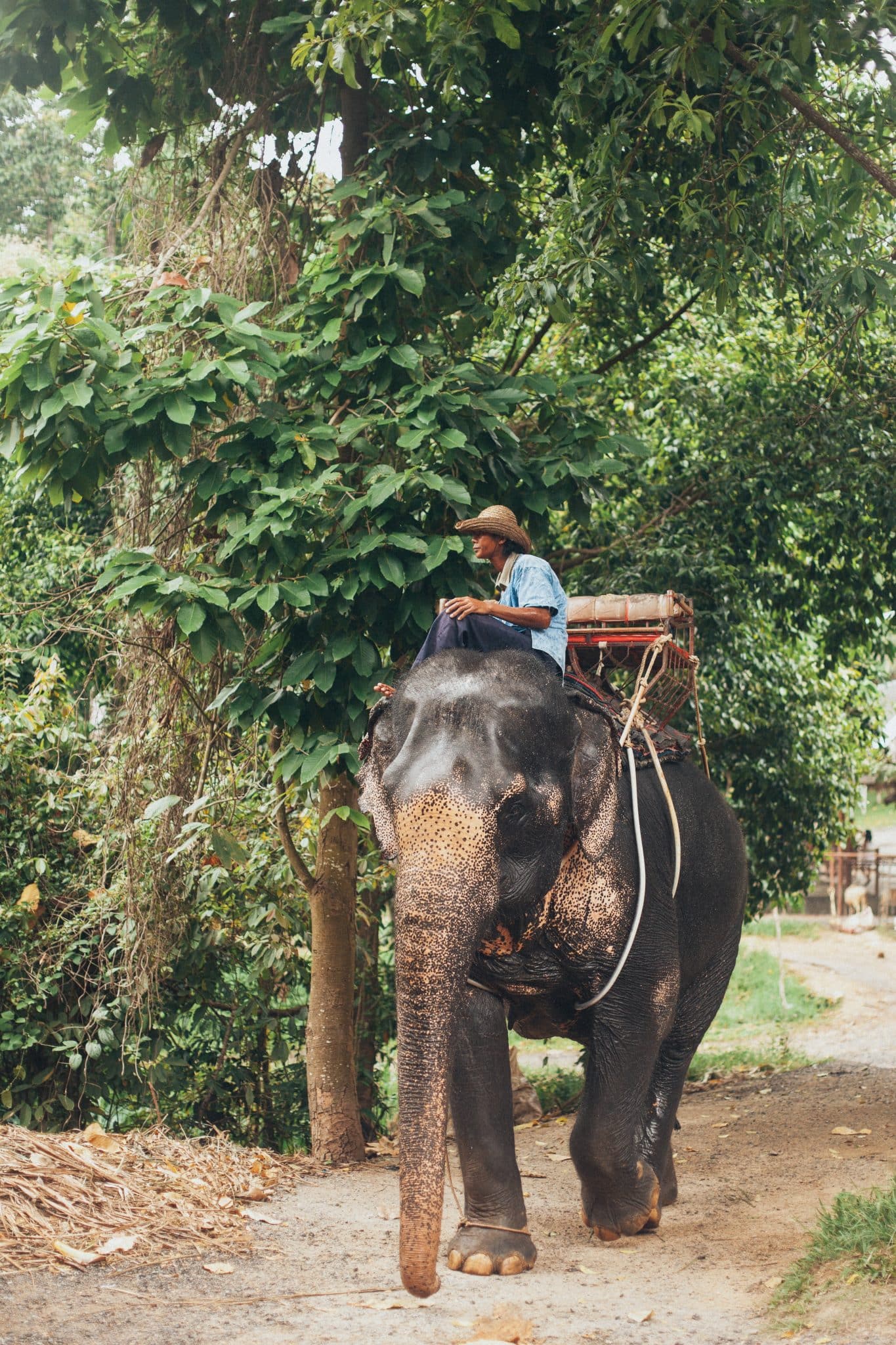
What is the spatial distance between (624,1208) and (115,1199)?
186 centimetres

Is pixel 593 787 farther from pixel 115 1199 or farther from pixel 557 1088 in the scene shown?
pixel 557 1088

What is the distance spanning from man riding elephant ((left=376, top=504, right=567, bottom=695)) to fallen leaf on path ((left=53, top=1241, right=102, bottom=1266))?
2099 millimetres

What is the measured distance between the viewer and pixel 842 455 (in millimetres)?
7953

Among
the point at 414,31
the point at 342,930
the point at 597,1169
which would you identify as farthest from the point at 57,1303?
the point at 414,31

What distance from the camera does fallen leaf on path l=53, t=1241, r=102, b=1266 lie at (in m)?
4.62

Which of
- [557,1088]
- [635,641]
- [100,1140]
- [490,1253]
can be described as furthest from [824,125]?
[557,1088]

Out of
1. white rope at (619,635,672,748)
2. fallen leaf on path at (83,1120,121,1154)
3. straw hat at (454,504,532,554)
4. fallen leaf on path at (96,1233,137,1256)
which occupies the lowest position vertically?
fallen leaf on path at (96,1233,137,1256)

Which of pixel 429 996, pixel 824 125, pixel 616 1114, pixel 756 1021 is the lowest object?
pixel 756 1021

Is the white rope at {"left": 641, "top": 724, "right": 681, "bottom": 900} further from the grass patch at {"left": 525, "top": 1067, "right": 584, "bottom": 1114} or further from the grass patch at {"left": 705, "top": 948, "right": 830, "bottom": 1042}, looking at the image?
the grass patch at {"left": 705, "top": 948, "right": 830, "bottom": 1042}

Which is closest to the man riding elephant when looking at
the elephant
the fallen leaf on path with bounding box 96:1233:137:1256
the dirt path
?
the elephant

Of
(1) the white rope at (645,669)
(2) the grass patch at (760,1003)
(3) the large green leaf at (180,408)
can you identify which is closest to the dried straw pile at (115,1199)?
(1) the white rope at (645,669)

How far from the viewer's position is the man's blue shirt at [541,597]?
4.84m

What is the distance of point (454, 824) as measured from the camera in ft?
13.2

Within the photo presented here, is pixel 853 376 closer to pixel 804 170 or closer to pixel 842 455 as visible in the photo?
pixel 842 455
